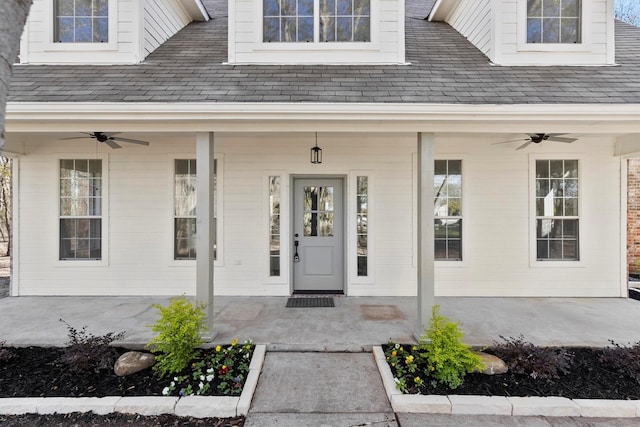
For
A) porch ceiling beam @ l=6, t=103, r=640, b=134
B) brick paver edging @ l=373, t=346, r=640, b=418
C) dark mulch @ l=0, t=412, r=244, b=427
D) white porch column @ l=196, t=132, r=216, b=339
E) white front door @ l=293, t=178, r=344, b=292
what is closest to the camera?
dark mulch @ l=0, t=412, r=244, b=427

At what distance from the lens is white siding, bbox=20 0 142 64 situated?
476cm

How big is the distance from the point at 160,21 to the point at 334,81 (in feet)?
12.2

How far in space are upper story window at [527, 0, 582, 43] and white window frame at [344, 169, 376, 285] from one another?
335 cm

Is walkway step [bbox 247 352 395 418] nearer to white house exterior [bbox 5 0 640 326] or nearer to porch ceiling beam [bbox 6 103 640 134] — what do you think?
white house exterior [bbox 5 0 640 326]

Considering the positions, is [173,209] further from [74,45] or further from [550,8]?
[550,8]

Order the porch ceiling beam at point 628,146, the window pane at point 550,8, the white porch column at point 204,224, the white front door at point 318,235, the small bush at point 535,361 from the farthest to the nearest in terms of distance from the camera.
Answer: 1. the white front door at point 318,235
2. the window pane at point 550,8
3. the porch ceiling beam at point 628,146
4. the white porch column at point 204,224
5. the small bush at point 535,361

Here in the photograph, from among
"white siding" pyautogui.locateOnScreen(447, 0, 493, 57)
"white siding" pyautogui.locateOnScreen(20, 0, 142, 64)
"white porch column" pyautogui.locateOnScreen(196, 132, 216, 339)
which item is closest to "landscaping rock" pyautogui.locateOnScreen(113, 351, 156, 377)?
"white porch column" pyautogui.locateOnScreen(196, 132, 216, 339)

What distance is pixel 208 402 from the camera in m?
2.47

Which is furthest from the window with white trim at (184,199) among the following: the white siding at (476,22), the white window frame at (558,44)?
the white window frame at (558,44)

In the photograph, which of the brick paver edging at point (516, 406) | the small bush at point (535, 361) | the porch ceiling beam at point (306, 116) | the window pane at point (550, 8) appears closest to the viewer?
the brick paver edging at point (516, 406)

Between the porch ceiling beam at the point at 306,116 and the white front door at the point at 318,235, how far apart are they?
6.46ft

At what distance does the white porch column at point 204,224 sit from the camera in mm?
3479

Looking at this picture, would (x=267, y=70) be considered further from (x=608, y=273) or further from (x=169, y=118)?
(x=608, y=273)

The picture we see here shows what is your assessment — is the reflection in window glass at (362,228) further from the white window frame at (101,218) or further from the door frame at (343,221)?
the white window frame at (101,218)
